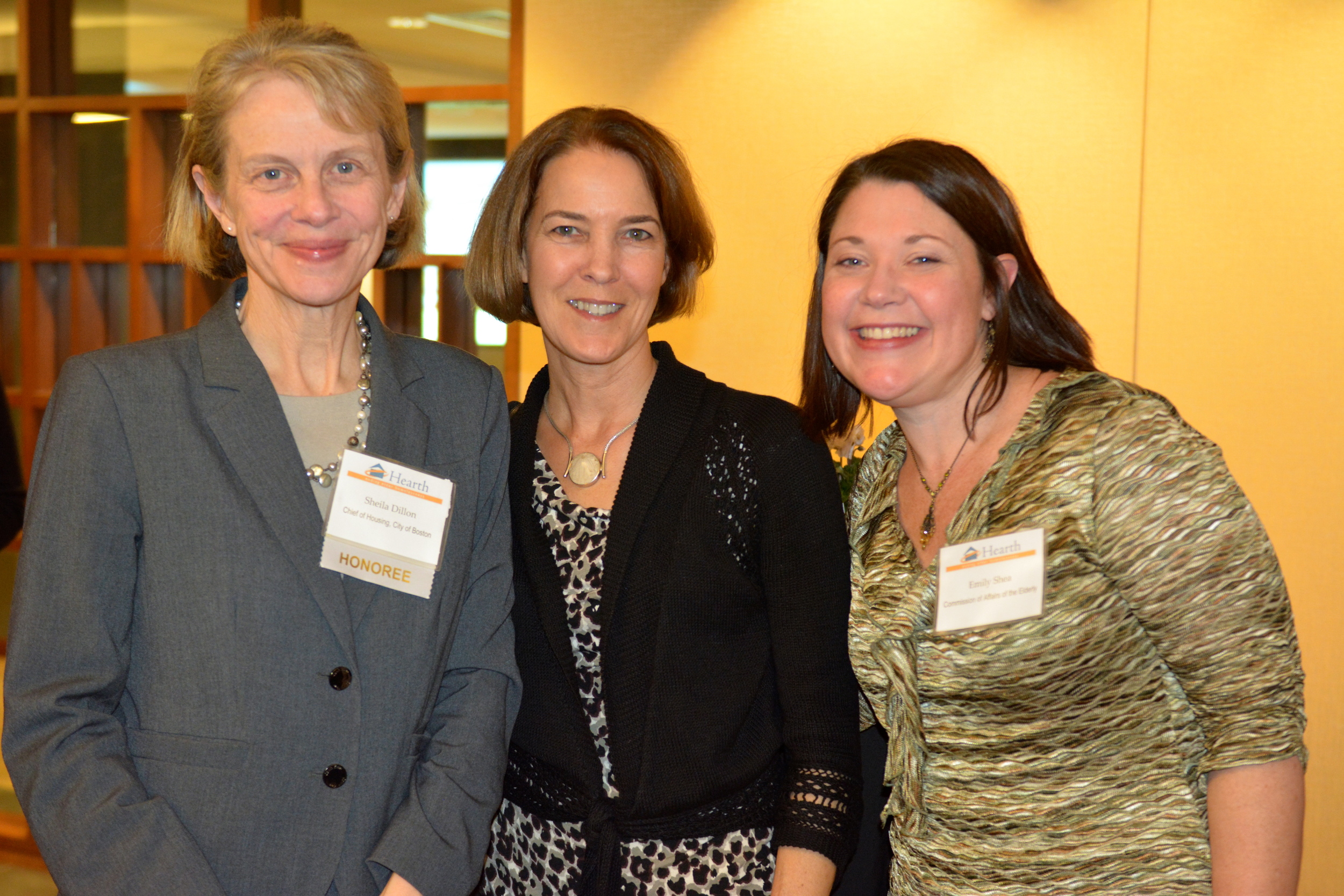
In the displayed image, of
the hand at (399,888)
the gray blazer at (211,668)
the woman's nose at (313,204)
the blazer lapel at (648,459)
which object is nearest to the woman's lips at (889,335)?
the blazer lapel at (648,459)

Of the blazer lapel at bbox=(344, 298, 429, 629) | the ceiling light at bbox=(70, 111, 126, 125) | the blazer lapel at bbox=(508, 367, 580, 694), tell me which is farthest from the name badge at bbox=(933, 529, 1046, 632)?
the ceiling light at bbox=(70, 111, 126, 125)

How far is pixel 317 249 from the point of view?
1.67 m

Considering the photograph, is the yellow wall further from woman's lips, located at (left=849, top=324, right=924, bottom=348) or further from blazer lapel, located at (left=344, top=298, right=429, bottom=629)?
blazer lapel, located at (left=344, top=298, right=429, bottom=629)

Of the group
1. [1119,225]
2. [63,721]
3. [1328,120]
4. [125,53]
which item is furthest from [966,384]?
[125,53]

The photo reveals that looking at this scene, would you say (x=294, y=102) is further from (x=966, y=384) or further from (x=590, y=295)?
(x=966, y=384)

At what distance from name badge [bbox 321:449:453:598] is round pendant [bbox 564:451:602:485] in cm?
30

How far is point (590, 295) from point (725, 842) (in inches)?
37.4

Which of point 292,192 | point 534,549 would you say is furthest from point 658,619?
point 292,192

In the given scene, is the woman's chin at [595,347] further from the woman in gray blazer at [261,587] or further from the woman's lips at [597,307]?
the woman in gray blazer at [261,587]

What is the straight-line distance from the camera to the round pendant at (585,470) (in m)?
1.96

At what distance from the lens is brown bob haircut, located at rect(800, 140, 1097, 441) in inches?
69.1

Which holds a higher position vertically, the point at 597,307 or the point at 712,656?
the point at 597,307

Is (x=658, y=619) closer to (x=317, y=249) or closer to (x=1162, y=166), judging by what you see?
(x=317, y=249)

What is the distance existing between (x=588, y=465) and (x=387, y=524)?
0.44 metres
